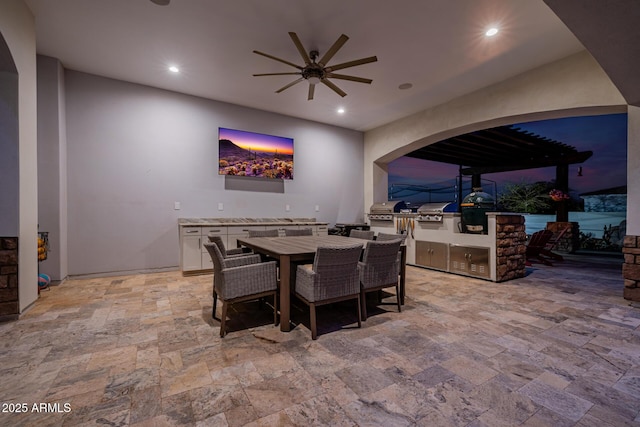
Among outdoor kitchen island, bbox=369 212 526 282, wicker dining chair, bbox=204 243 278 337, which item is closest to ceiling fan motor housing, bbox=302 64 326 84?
wicker dining chair, bbox=204 243 278 337

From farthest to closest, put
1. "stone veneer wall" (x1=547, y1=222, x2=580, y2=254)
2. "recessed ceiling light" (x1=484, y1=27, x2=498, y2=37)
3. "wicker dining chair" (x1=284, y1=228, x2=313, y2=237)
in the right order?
"stone veneer wall" (x1=547, y1=222, x2=580, y2=254)
"wicker dining chair" (x1=284, y1=228, x2=313, y2=237)
"recessed ceiling light" (x1=484, y1=27, x2=498, y2=37)

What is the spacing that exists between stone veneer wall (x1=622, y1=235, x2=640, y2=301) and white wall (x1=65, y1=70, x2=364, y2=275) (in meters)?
5.33

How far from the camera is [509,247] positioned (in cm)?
439

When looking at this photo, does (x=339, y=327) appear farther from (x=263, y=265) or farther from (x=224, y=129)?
(x=224, y=129)

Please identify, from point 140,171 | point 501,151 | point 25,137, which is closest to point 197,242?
point 140,171

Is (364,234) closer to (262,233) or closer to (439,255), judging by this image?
(262,233)

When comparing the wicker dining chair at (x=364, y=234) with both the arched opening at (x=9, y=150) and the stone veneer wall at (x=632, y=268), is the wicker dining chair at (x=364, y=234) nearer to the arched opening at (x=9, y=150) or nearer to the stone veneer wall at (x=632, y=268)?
the stone veneer wall at (x=632, y=268)

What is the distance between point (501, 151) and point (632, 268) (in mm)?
5639

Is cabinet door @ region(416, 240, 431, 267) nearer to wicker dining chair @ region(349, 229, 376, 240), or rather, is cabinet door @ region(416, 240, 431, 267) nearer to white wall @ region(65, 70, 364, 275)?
wicker dining chair @ region(349, 229, 376, 240)

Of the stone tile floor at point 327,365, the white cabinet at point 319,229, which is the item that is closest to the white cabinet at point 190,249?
the stone tile floor at point 327,365

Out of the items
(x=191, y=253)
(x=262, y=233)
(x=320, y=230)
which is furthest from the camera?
(x=320, y=230)

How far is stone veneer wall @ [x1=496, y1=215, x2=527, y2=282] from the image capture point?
4234 mm

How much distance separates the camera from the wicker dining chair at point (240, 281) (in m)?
2.34

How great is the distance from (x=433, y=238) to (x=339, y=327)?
127 inches
